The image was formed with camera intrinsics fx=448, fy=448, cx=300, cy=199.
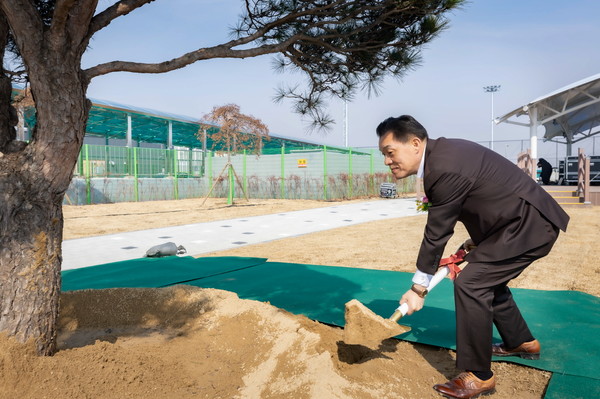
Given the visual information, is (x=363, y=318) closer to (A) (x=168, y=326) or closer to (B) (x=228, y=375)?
(B) (x=228, y=375)

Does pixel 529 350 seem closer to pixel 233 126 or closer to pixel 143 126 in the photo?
pixel 233 126

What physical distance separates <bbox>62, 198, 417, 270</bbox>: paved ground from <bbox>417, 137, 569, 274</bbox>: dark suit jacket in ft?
14.8

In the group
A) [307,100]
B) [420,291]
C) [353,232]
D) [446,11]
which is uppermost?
[446,11]

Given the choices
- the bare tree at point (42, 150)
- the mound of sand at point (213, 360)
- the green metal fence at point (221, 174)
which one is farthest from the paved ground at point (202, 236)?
Result: the green metal fence at point (221, 174)

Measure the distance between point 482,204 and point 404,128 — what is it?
50cm

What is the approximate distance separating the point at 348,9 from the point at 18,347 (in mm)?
2749

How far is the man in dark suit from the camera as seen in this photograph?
2.01 metres

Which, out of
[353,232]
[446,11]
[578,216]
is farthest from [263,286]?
[578,216]

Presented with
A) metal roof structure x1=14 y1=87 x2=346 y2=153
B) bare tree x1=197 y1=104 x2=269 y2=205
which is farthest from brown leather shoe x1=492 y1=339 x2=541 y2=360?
metal roof structure x1=14 y1=87 x2=346 y2=153

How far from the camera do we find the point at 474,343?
6.70 feet

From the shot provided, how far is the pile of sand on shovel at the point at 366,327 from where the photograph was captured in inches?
81.0

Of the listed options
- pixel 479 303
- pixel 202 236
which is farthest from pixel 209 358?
pixel 202 236

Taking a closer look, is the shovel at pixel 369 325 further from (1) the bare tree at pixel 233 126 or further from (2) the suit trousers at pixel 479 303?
(1) the bare tree at pixel 233 126

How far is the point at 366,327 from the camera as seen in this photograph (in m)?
2.08
